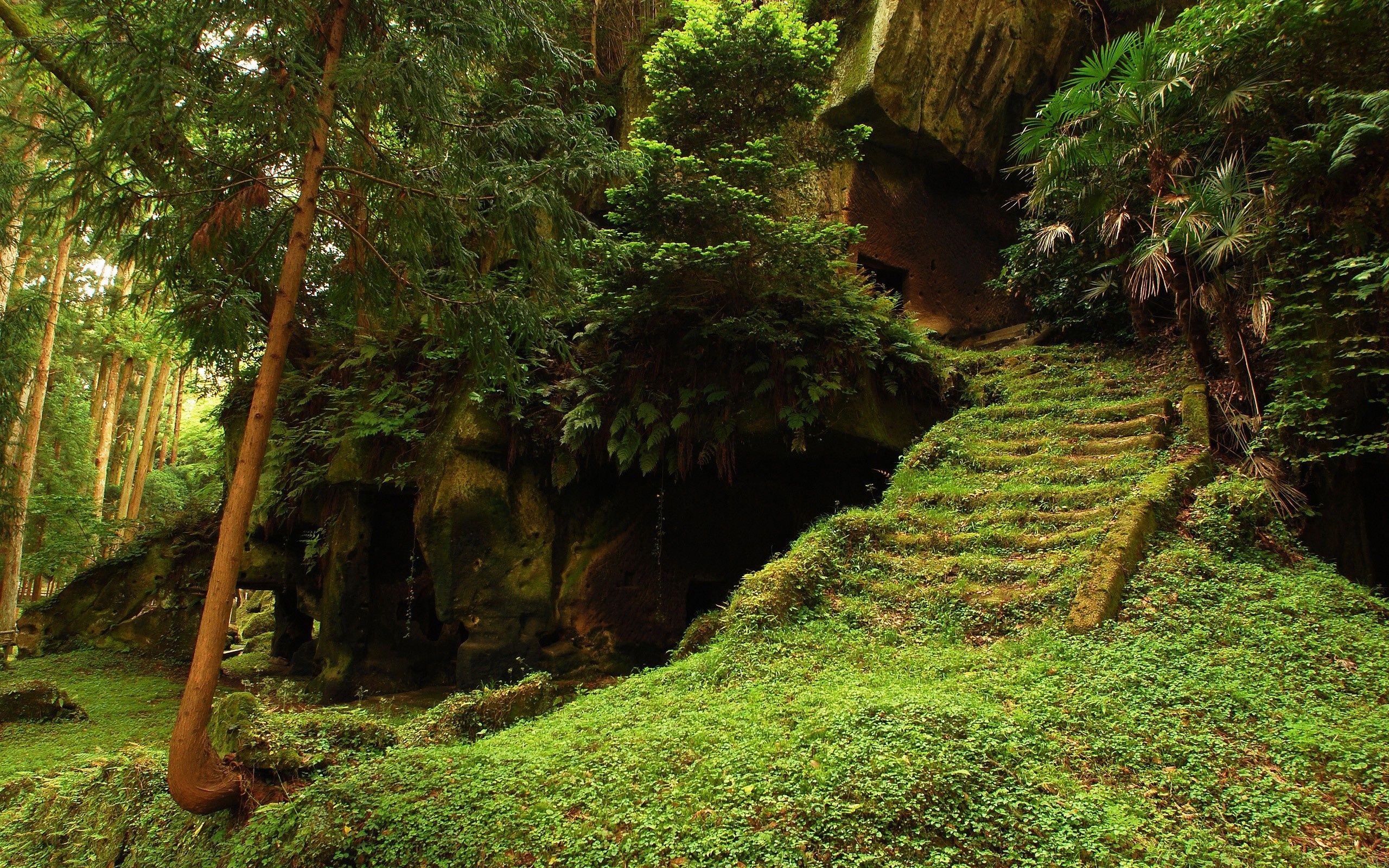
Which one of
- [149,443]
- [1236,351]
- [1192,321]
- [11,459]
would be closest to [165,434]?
[149,443]

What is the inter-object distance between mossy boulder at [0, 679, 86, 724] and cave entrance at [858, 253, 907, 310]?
13.6 m

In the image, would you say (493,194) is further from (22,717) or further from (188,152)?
(22,717)

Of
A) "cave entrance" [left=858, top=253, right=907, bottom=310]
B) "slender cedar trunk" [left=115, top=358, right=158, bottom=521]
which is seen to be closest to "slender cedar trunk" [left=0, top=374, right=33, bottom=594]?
"slender cedar trunk" [left=115, top=358, right=158, bottom=521]

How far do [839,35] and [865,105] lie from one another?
5.44 ft

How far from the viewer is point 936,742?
13.3ft

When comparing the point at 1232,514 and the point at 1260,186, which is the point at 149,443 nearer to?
the point at 1232,514

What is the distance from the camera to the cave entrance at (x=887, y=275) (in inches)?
517

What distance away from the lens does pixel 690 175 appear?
8305mm

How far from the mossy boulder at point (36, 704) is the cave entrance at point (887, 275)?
13633 mm

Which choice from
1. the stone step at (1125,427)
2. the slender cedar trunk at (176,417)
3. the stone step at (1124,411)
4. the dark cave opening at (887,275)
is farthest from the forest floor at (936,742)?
the slender cedar trunk at (176,417)

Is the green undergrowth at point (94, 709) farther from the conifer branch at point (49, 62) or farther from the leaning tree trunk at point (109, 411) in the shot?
the conifer branch at point (49, 62)

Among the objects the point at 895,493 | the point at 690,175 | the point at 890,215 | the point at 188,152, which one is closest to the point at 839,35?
the point at 890,215

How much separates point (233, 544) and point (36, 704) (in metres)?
7.67

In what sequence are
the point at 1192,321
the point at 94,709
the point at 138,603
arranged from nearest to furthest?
the point at 1192,321
the point at 94,709
the point at 138,603
